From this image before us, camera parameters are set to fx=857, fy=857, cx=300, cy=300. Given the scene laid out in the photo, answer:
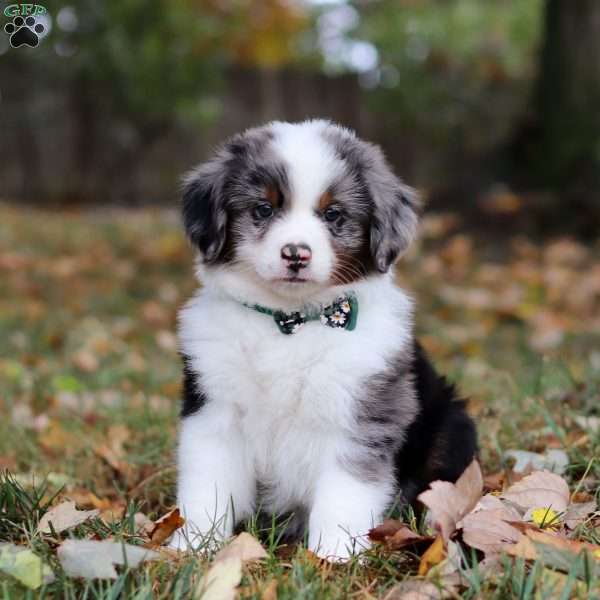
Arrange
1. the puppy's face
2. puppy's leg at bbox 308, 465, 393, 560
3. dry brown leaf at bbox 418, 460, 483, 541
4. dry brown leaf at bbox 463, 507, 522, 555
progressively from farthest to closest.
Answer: the puppy's face, puppy's leg at bbox 308, 465, 393, 560, dry brown leaf at bbox 418, 460, 483, 541, dry brown leaf at bbox 463, 507, 522, 555

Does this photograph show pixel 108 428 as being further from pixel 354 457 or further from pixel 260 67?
→ pixel 260 67

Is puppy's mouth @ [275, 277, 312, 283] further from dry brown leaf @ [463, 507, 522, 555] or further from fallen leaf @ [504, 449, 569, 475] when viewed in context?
fallen leaf @ [504, 449, 569, 475]

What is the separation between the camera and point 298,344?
2785 millimetres

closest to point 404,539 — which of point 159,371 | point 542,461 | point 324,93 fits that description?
point 542,461

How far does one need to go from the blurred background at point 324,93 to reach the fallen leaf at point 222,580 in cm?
585

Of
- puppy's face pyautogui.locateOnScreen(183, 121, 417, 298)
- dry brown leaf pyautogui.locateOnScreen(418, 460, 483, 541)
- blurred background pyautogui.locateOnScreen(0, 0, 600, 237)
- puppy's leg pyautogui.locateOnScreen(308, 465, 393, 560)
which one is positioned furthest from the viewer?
blurred background pyautogui.locateOnScreen(0, 0, 600, 237)

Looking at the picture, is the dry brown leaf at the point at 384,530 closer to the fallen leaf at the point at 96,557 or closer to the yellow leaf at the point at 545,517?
the yellow leaf at the point at 545,517

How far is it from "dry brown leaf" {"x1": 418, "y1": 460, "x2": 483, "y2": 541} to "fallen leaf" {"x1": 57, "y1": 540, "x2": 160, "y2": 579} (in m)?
0.84

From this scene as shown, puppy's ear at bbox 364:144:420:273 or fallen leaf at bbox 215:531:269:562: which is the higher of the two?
puppy's ear at bbox 364:144:420:273

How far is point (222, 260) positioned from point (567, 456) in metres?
1.54

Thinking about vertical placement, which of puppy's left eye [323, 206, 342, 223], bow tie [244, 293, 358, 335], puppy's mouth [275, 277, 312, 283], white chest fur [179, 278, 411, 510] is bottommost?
white chest fur [179, 278, 411, 510]

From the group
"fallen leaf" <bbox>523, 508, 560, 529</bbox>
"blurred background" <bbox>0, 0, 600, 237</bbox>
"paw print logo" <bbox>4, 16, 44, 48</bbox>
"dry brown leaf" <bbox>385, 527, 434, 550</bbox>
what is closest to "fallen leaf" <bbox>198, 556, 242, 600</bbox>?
"dry brown leaf" <bbox>385, 527, 434, 550</bbox>

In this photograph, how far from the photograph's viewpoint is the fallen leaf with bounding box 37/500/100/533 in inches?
101

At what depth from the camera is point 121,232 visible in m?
9.95
